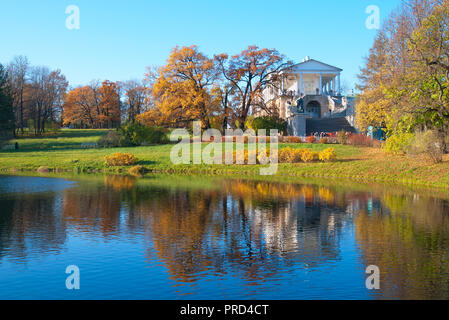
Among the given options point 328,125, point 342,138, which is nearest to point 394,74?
point 342,138

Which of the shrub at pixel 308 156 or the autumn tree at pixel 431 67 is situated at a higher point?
the autumn tree at pixel 431 67

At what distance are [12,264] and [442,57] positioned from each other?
2618 centimetres

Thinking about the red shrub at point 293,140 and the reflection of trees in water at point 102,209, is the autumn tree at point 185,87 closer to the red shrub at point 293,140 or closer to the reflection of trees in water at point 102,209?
the red shrub at point 293,140

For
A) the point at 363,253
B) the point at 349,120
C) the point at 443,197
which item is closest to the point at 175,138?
the point at 349,120

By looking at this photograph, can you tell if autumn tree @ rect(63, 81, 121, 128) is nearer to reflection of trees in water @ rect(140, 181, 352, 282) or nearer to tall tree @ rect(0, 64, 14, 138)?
tall tree @ rect(0, 64, 14, 138)

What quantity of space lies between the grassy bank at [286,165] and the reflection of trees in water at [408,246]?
9.75 meters

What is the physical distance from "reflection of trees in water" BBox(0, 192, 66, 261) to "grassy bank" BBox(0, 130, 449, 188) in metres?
17.6

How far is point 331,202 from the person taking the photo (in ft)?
65.3

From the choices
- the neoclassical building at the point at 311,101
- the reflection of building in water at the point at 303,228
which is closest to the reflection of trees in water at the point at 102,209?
the reflection of building in water at the point at 303,228

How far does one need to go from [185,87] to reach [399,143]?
896 inches

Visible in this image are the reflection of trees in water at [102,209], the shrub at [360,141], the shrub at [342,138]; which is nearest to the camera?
the reflection of trees in water at [102,209]

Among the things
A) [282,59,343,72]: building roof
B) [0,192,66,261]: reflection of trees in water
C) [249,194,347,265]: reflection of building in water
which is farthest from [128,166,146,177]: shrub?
[282,59,343,72]: building roof

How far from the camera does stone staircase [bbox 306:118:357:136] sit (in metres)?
50.4

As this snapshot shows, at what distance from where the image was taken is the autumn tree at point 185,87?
46.9 m
